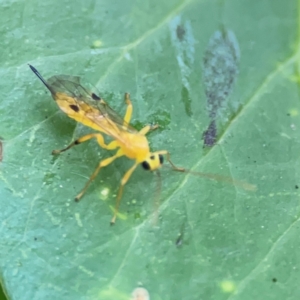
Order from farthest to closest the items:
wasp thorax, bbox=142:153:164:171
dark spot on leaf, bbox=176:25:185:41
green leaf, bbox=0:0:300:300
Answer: dark spot on leaf, bbox=176:25:185:41
wasp thorax, bbox=142:153:164:171
green leaf, bbox=0:0:300:300

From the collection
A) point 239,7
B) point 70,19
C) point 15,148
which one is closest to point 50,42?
point 70,19

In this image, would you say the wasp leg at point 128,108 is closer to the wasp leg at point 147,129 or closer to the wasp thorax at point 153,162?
the wasp leg at point 147,129

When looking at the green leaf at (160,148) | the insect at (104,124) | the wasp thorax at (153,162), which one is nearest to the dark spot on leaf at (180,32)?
the green leaf at (160,148)

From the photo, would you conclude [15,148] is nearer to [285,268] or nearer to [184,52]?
[184,52]

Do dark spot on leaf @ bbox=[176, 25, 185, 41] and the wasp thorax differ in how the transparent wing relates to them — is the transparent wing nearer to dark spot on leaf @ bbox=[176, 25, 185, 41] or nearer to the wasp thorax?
the wasp thorax

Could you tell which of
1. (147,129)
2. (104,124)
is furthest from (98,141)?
(147,129)

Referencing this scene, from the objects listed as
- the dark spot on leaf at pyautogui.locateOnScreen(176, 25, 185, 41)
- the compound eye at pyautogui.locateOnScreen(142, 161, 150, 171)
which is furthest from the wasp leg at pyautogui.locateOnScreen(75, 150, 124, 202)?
the dark spot on leaf at pyautogui.locateOnScreen(176, 25, 185, 41)

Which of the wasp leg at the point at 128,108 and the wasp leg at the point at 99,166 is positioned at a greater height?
the wasp leg at the point at 128,108

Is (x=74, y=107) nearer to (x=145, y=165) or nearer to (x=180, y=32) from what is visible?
(x=145, y=165)
